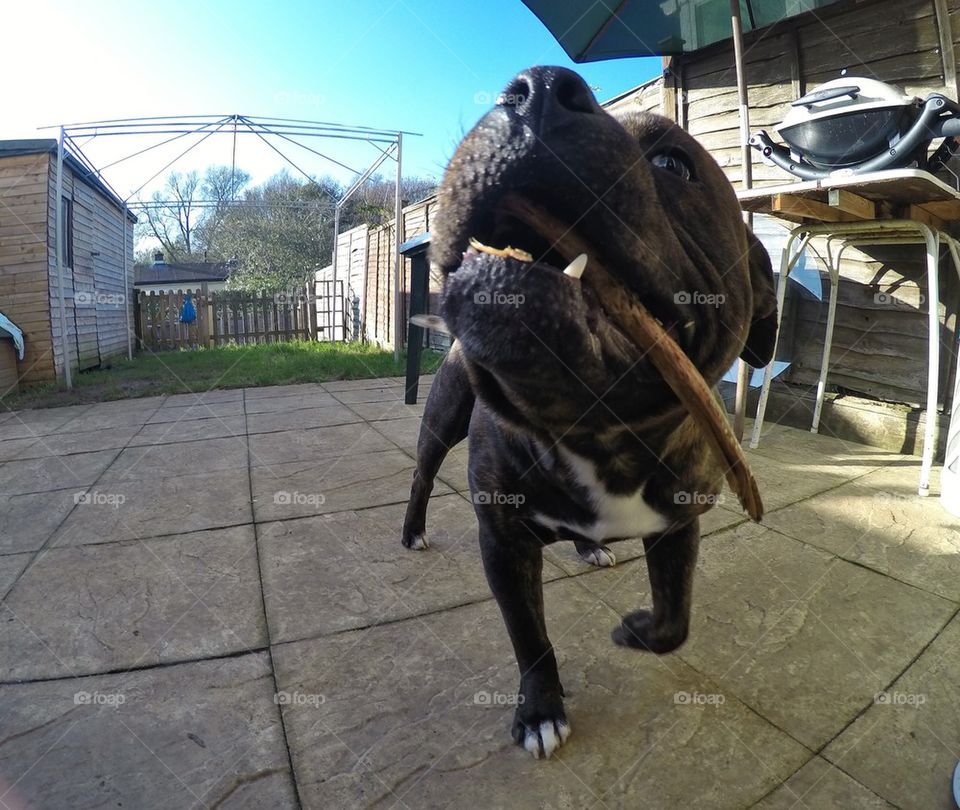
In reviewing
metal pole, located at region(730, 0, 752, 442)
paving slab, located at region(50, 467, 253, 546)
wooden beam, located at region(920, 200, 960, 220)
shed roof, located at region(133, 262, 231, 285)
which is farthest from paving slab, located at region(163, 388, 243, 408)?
shed roof, located at region(133, 262, 231, 285)

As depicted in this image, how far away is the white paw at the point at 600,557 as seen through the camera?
2590 mm

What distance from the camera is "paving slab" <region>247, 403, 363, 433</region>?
5.34 meters

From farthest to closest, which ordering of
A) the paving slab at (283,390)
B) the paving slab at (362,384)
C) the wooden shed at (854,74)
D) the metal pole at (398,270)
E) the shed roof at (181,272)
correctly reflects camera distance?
the shed roof at (181,272) → the metal pole at (398,270) → the paving slab at (362,384) → the paving slab at (283,390) → the wooden shed at (854,74)

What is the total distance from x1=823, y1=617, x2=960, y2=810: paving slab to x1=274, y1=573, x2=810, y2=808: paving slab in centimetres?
15

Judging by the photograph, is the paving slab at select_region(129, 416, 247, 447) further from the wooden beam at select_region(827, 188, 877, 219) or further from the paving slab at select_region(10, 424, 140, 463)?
the wooden beam at select_region(827, 188, 877, 219)

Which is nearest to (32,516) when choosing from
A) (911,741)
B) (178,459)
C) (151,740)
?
(178,459)

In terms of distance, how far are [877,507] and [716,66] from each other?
12.9ft

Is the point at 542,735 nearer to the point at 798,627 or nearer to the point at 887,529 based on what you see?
the point at 798,627

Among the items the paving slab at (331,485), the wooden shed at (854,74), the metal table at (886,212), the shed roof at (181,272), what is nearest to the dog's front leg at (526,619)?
the paving slab at (331,485)

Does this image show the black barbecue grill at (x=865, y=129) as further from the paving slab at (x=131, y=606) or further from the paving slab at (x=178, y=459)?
the paving slab at (x=178, y=459)

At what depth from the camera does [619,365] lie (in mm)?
1043

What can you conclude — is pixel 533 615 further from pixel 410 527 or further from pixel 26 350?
pixel 26 350

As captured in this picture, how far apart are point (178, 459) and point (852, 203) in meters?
4.60

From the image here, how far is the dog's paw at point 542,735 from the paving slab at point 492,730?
0.02 m
